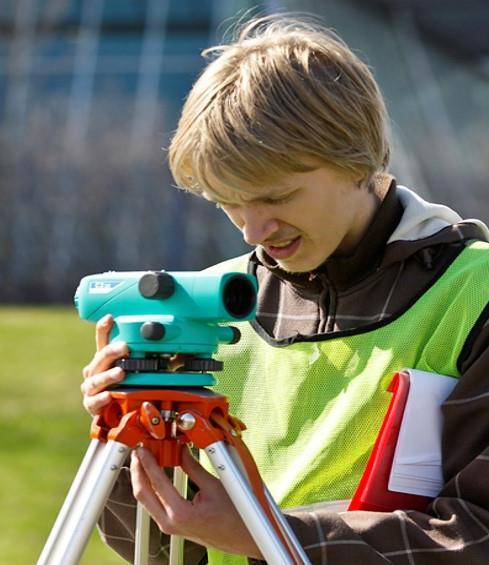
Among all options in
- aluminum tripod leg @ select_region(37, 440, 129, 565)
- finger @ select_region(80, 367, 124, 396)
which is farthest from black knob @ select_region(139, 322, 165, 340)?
aluminum tripod leg @ select_region(37, 440, 129, 565)

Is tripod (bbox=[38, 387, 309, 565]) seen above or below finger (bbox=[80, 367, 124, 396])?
below

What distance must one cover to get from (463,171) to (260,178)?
22019 mm

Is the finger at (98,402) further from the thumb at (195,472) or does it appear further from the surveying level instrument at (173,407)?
the thumb at (195,472)

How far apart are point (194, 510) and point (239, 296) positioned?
409 mm

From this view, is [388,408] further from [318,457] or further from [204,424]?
[204,424]

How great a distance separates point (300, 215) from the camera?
2766mm

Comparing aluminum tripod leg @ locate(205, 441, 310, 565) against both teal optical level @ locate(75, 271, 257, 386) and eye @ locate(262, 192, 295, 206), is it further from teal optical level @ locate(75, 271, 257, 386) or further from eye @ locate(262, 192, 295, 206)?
eye @ locate(262, 192, 295, 206)

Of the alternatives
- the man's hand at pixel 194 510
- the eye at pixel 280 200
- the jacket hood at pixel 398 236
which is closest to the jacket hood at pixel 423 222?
the jacket hood at pixel 398 236

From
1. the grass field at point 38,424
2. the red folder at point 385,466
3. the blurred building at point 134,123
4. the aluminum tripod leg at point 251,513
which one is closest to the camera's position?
the aluminum tripod leg at point 251,513

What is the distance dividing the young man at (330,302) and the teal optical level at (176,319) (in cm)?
5

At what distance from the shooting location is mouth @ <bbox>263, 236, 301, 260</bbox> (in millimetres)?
2816

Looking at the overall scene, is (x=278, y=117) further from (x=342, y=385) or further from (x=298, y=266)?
(x=342, y=385)

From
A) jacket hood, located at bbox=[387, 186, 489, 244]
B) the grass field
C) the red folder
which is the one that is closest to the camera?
the red folder

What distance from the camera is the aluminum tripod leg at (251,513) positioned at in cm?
243
